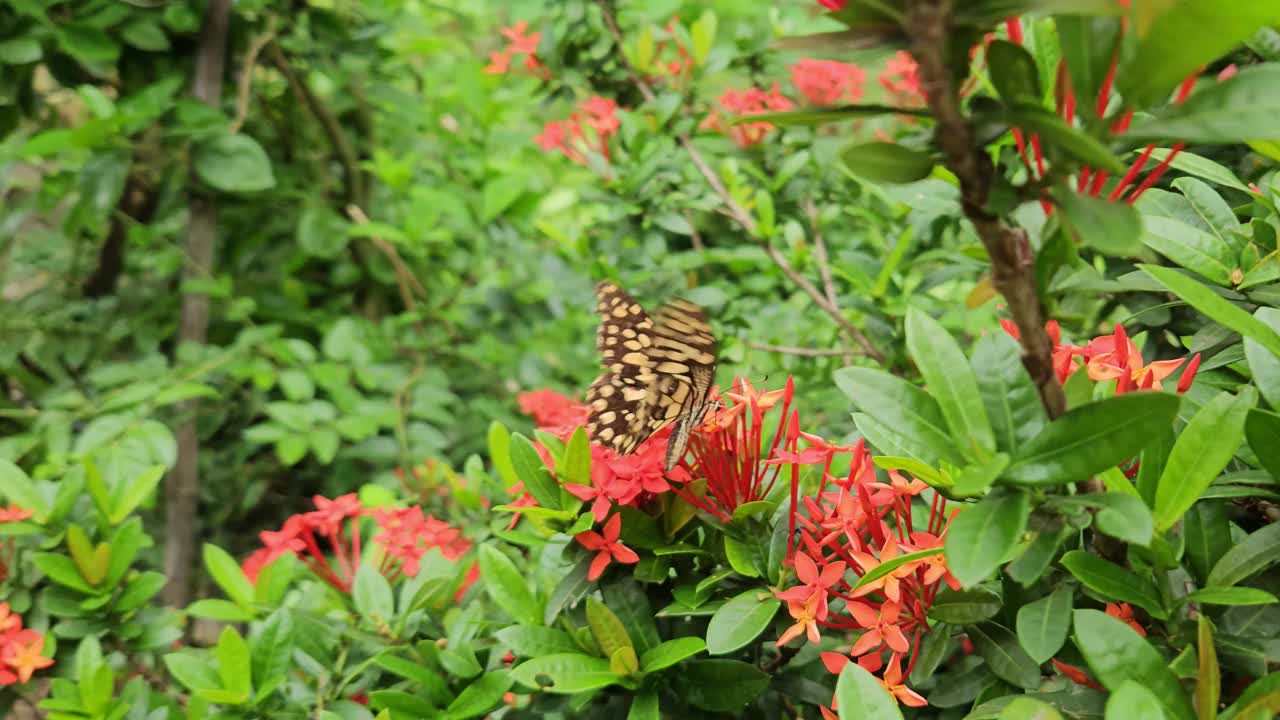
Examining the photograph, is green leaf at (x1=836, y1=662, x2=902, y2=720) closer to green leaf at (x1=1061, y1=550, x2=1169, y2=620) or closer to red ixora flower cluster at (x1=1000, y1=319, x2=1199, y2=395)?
green leaf at (x1=1061, y1=550, x2=1169, y2=620)

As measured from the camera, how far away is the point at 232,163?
5.48 feet

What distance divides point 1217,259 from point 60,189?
6.63 ft

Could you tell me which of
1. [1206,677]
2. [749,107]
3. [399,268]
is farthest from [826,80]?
[1206,677]

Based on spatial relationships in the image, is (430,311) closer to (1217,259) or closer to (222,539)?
(222,539)

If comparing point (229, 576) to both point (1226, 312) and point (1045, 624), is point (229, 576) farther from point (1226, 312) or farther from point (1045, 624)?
point (1226, 312)

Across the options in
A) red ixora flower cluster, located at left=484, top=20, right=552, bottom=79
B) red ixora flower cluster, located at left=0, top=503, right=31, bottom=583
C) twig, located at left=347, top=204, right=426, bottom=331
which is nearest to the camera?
red ixora flower cluster, located at left=0, top=503, right=31, bottom=583

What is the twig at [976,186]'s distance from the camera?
1.32 ft

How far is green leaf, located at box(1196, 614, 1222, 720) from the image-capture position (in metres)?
0.48

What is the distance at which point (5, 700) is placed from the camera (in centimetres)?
98

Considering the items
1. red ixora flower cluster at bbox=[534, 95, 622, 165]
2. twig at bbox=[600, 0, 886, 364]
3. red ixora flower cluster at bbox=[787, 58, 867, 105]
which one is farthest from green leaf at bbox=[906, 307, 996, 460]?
red ixora flower cluster at bbox=[787, 58, 867, 105]

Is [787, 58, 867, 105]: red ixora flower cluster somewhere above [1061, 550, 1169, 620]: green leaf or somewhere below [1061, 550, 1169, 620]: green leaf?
below

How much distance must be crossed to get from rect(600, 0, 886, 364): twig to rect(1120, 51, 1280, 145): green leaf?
736 millimetres

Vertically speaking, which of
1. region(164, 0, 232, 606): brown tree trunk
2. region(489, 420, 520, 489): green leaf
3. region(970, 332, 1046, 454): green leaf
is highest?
region(970, 332, 1046, 454): green leaf

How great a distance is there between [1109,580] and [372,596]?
693 mm
